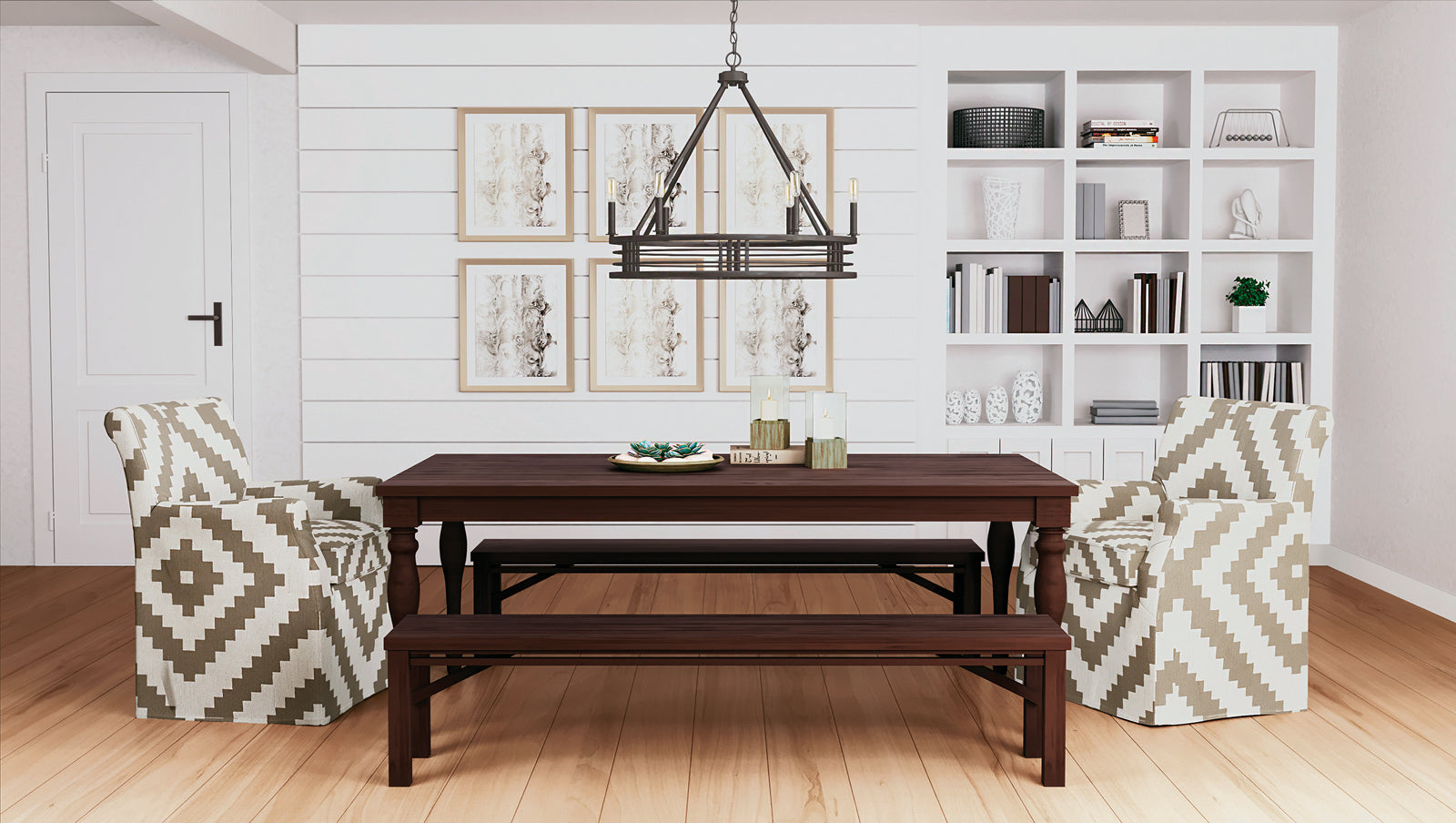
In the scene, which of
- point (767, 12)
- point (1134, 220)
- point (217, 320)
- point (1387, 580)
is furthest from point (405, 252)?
point (1387, 580)

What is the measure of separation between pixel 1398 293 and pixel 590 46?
3.64m

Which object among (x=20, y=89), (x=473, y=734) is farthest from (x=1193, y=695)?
(x=20, y=89)

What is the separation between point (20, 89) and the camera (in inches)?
200

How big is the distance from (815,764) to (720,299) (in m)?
2.69

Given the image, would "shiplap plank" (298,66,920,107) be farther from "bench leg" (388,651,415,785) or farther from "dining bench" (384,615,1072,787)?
"bench leg" (388,651,415,785)

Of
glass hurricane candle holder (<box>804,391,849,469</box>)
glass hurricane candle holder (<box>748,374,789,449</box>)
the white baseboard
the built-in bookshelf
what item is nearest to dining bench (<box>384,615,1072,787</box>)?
glass hurricane candle holder (<box>804,391,849,469</box>)

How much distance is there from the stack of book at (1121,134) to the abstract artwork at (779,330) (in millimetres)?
1430

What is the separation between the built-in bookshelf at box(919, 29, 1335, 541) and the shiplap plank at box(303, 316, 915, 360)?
23 centimetres

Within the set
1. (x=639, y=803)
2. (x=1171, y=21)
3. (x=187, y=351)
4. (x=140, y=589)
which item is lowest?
(x=639, y=803)

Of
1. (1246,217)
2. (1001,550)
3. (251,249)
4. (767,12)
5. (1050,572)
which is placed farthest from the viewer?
(1246,217)

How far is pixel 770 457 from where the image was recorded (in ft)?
10.9

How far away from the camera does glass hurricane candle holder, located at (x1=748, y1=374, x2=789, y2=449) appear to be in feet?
11.0

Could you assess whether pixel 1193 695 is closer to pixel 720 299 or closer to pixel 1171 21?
pixel 720 299

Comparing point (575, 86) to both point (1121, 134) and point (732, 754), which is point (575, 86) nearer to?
point (1121, 134)
